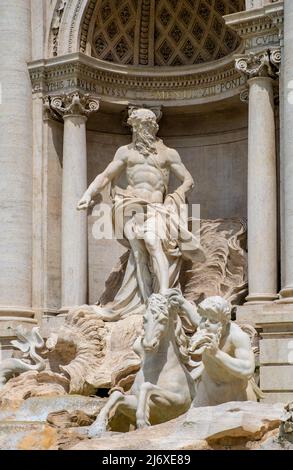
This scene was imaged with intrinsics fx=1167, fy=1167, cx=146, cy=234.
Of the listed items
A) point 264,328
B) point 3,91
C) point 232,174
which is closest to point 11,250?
point 3,91

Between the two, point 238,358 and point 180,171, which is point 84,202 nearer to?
point 180,171

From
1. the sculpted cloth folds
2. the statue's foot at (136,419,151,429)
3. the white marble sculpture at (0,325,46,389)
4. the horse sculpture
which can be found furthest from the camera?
the sculpted cloth folds

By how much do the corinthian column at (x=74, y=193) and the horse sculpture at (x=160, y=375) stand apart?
6.07 metres

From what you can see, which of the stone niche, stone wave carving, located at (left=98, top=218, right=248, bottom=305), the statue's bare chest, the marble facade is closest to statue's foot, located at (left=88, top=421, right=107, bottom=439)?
stone wave carving, located at (left=98, top=218, right=248, bottom=305)

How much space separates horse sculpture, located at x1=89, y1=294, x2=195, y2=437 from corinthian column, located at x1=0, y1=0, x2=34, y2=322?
20.5ft

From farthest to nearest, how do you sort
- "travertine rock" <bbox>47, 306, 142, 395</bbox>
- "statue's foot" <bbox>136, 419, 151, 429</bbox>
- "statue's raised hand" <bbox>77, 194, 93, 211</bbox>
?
"statue's raised hand" <bbox>77, 194, 93, 211</bbox> → "travertine rock" <bbox>47, 306, 142, 395</bbox> → "statue's foot" <bbox>136, 419, 151, 429</bbox>

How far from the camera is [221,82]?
22.5 meters

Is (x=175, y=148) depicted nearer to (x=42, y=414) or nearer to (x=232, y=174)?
(x=232, y=174)

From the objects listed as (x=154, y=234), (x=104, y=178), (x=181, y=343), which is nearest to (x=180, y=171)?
(x=104, y=178)

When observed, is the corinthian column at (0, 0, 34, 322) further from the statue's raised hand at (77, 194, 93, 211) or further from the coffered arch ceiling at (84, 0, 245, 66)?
the statue's raised hand at (77, 194, 93, 211)

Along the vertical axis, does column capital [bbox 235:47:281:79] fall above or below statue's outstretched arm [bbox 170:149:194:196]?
above

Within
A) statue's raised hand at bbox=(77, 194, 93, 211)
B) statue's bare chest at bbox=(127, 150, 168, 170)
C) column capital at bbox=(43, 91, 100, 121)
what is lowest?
statue's raised hand at bbox=(77, 194, 93, 211)

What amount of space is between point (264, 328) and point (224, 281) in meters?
3.46

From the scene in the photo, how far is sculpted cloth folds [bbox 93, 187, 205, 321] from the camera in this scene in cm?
2058
